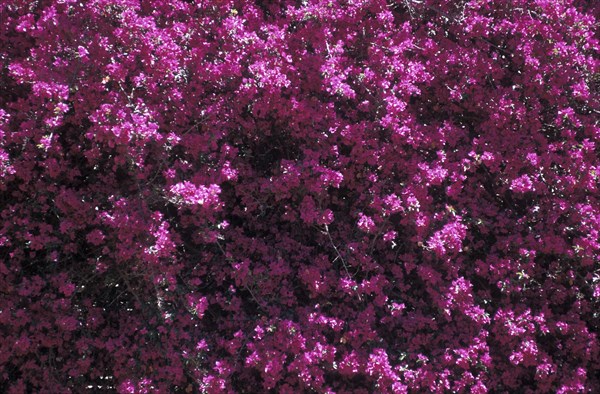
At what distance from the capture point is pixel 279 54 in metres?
2.89

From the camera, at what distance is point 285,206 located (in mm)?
2916

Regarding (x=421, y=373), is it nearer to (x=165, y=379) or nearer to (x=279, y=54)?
(x=165, y=379)

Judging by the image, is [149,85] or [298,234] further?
[298,234]

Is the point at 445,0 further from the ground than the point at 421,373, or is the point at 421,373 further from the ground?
the point at 445,0

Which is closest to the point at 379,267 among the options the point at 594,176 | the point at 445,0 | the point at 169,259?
the point at 169,259

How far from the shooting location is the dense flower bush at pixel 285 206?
263 cm

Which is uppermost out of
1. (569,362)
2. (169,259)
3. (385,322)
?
(569,362)

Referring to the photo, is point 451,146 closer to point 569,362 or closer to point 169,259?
point 569,362

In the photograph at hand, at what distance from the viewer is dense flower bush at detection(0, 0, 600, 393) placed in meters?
2.63

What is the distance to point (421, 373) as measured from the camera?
271cm

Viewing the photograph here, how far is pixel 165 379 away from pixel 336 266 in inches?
37.4

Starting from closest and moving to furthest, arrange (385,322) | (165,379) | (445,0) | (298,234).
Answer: (165,379), (385,322), (298,234), (445,0)

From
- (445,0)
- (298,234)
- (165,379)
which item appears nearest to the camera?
(165,379)

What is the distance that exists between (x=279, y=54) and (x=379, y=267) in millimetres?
1124
